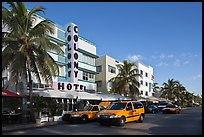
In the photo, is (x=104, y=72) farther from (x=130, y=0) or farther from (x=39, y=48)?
(x=130, y=0)

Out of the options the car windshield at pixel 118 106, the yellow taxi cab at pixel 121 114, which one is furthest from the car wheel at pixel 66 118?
the car windshield at pixel 118 106

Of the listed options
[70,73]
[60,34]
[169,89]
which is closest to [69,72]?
[70,73]

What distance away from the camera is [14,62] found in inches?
830

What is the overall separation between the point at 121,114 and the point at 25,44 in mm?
9339

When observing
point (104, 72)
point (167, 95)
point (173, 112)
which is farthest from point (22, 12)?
point (167, 95)

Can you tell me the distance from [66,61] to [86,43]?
22.6 ft

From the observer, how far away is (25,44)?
872 inches

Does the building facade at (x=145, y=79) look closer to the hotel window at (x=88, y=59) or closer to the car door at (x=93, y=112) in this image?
the hotel window at (x=88, y=59)

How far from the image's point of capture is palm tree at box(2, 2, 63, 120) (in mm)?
21562

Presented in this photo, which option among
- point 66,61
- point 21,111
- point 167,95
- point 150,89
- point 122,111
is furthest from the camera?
point 167,95

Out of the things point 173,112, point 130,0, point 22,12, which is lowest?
point 173,112

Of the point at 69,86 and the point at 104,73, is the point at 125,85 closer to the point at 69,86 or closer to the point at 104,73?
the point at 104,73

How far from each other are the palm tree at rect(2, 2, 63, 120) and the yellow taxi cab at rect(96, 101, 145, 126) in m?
6.19

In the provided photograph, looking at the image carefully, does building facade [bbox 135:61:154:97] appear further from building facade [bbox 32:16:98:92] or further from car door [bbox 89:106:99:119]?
car door [bbox 89:106:99:119]
